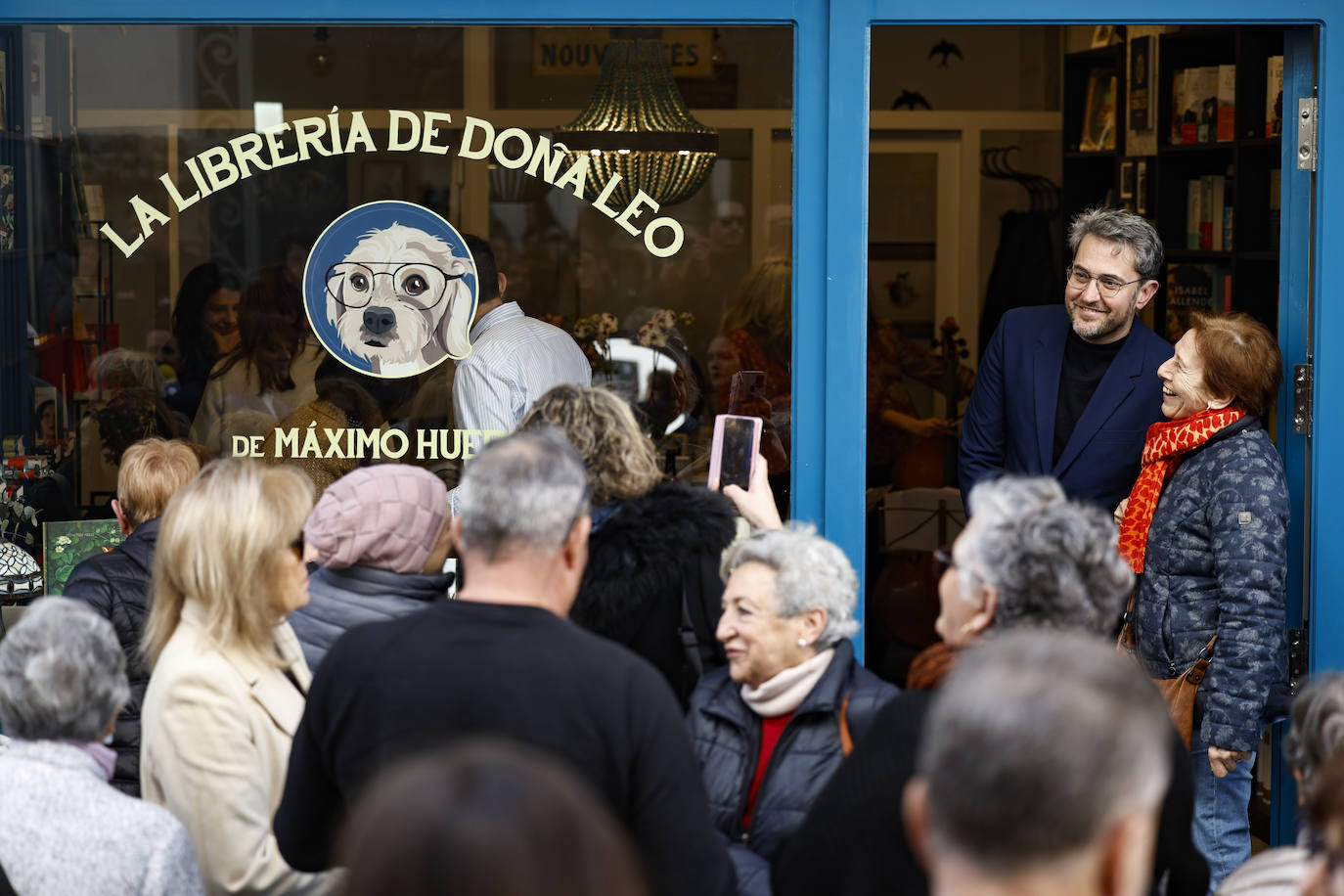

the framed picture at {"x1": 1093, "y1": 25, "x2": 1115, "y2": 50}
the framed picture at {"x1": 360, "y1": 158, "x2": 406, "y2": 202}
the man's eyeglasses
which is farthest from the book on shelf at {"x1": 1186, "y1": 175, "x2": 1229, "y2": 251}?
the framed picture at {"x1": 360, "y1": 158, "x2": 406, "y2": 202}

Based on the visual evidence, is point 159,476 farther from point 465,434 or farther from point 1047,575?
point 1047,575

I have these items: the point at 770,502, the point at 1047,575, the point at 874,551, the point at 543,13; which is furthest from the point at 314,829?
the point at 874,551

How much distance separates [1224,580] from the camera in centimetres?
339

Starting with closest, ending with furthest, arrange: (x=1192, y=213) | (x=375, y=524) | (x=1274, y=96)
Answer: (x=375, y=524), (x=1274, y=96), (x=1192, y=213)

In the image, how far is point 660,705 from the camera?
6.69ft

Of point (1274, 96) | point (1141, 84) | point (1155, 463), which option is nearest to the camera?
point (1155, 463)

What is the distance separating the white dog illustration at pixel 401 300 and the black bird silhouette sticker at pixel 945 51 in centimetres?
509

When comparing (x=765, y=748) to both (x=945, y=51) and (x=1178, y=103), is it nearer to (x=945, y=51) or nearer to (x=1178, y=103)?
(x=1178, y=103)

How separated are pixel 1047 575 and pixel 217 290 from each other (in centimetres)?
237

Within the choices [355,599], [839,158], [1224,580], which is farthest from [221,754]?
[1224,580]

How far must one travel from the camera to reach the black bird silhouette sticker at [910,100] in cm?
816

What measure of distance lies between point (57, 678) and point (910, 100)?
22.1 feet

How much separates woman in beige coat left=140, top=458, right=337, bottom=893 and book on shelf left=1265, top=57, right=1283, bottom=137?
3.00 m

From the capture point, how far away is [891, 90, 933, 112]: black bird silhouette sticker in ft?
26.8
